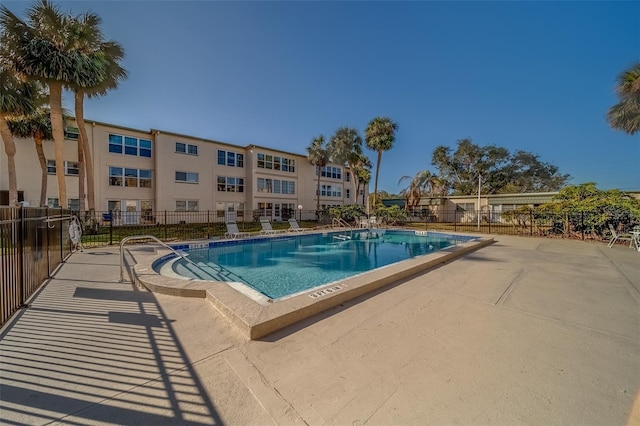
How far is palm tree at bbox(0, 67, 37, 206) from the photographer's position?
38.5 ft

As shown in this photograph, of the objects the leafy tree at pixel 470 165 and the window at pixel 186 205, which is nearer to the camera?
the window at pixel 186 205

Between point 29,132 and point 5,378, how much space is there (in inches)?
795

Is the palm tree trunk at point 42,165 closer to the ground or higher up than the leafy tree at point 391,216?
higher up

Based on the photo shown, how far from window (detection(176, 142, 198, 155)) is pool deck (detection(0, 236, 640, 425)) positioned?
59.6 ft

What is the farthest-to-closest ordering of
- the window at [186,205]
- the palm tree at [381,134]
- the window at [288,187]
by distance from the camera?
the window at [288,187] < the palm tree at [381,134] < the window at [186,205]

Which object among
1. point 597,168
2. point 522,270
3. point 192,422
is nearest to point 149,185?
point 192,422

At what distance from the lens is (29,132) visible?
14.9 m

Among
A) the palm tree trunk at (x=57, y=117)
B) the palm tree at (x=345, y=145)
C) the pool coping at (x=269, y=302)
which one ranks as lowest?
the pool coping at (x=269, y=302)

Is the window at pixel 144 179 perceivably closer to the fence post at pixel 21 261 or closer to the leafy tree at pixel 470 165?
the fence post at pixel 21 261

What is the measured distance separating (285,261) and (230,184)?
1621cm

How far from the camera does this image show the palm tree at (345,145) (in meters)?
26.5

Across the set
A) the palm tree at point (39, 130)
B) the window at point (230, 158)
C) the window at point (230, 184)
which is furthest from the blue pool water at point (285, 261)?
the palm tree at point (39, 130)

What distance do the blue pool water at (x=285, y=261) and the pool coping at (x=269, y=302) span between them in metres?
1.41

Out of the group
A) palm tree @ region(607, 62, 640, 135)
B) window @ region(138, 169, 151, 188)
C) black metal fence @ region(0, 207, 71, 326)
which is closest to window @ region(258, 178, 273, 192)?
window @ region(138, 169, 151, 188)
